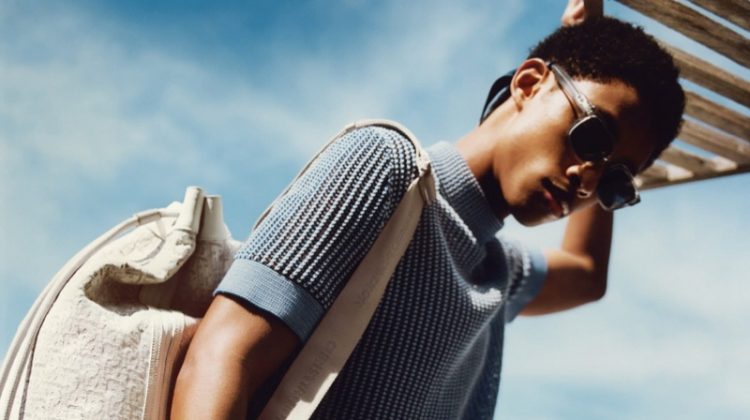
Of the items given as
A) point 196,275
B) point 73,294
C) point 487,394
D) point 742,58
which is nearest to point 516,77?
point 487,394

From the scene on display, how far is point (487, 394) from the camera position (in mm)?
2154

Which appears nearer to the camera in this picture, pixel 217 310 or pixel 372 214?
pixel 217 310

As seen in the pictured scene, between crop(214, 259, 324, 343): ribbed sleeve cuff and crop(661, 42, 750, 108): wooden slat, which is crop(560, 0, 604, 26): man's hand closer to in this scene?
crop(661, 42, 750, 108): wooden slat

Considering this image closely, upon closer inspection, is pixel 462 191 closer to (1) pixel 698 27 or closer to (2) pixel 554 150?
(2) pixel 554 150

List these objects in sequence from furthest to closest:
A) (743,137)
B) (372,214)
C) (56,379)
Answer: (743,137) → (372,214) → (56,379)

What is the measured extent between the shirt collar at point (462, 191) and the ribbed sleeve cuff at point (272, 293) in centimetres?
51

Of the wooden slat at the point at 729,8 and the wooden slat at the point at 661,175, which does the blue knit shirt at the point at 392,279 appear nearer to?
the wooden slat at the point at 729,8

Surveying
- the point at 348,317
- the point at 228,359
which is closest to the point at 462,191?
the point at 348,317

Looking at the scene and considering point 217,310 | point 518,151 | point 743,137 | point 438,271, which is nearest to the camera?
point 217,310

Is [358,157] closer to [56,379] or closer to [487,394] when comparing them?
[56,379]

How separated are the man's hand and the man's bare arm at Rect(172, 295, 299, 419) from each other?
146 centimetres

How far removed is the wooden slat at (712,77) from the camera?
3.16 metres

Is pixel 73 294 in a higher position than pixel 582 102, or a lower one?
higher

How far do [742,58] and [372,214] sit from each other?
7.04ft
